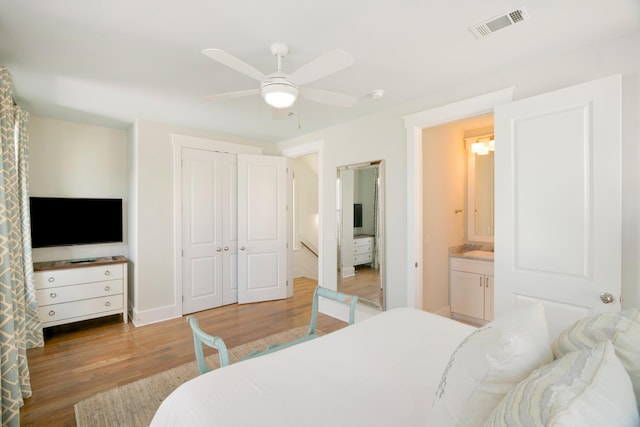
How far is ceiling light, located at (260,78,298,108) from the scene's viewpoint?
176 centimetres

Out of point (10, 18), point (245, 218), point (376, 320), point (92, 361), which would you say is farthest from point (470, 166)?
point (92, 361)

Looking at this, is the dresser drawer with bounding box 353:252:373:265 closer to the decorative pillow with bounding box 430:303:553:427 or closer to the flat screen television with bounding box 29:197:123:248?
the decorative pillow with bounding box 430:303:553:427

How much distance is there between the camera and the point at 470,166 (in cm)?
397

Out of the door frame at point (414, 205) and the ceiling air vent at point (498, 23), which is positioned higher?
the ceiling air vent at point (498, 23)

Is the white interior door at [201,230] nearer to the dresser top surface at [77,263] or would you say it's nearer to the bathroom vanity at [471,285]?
the dresser top surface at [77,263]

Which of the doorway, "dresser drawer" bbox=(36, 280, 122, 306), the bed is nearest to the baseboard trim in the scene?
"dresser drawer" bbox=(36, 280, 122, 306)

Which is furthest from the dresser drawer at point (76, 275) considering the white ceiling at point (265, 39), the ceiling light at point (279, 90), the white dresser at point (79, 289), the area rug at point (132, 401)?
the ceiling light at point (279, 90)

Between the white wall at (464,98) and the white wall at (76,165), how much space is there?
8.52ft

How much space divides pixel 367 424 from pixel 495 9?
84.2 inches

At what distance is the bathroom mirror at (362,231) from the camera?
3.37 m

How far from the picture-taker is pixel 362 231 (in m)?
3.65

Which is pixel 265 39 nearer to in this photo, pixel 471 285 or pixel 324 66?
pixel 324 66

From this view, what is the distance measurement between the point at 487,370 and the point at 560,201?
171cm

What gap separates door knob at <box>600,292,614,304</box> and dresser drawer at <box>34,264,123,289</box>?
4.65 metres
